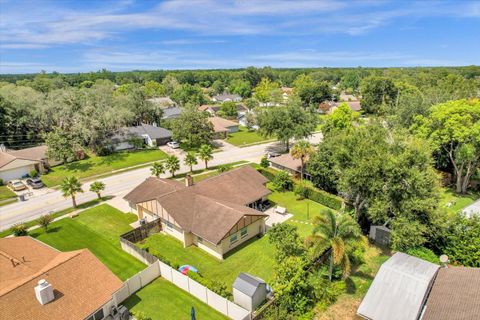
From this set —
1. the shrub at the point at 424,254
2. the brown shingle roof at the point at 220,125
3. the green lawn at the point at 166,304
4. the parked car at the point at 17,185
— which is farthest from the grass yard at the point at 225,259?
the brown shingle roof at the point at 220,125

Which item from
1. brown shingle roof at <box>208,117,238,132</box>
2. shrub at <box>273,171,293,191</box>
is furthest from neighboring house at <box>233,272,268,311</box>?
brown shingle roof at <box>208,117,238,132</box>

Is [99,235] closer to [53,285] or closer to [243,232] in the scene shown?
[53,285]

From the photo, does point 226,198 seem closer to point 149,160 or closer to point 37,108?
point 149,160

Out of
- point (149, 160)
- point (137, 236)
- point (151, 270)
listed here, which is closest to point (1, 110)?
point (149, 160)

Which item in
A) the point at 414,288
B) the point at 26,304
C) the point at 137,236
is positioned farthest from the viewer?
the point at 137,236

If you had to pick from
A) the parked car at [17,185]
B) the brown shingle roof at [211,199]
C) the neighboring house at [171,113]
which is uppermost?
the neighboring house at [171,113]

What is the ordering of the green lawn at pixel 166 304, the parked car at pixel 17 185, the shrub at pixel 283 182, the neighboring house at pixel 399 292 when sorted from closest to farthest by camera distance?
the neighboring house at pixel 399 292
the green lawn at pixel 166 304
the shrub at pixel 283 182
the parked car at pixel 17 185

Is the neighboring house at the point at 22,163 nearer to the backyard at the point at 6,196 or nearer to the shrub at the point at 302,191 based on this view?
the backyard at the point at 6,196
